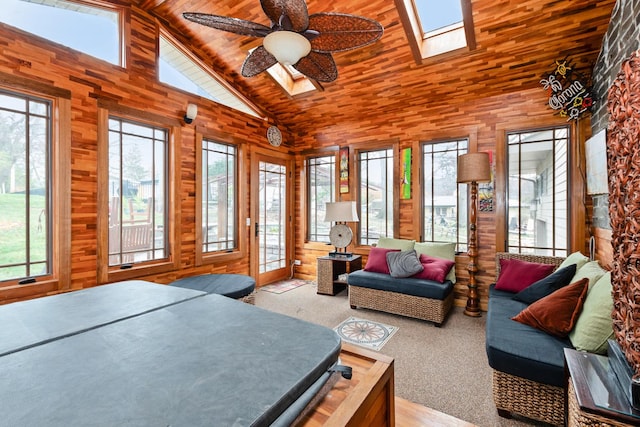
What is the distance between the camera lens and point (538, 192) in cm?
352

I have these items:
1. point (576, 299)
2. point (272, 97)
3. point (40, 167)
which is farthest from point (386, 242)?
point (40, 167)

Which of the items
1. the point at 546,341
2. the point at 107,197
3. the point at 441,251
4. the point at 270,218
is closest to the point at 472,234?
the point at 441,251

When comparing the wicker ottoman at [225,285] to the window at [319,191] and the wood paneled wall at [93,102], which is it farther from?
the window at [319,191]

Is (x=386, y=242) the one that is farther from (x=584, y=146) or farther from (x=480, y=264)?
(x=584, y=146)

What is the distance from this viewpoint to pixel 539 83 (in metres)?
3.36

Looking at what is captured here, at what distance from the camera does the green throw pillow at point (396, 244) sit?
13.1ft

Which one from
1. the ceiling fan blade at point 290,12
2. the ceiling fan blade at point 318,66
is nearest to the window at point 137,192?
the ceiling fan blade at point 318,66

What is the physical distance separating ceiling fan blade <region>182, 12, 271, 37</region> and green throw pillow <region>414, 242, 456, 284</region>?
309 cm

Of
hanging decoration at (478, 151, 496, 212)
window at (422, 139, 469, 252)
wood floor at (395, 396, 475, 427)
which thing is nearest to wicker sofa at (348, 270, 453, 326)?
window at (422, 139, 469, 252)

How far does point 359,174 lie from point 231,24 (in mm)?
3174

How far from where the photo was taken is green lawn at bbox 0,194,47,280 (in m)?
2.50

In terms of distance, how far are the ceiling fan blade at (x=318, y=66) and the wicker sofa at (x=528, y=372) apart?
7.59 ft

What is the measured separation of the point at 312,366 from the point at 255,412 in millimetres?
290

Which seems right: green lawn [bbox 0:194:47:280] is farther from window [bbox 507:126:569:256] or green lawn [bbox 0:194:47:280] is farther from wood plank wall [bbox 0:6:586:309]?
window [bbox 507:126:569:256]
